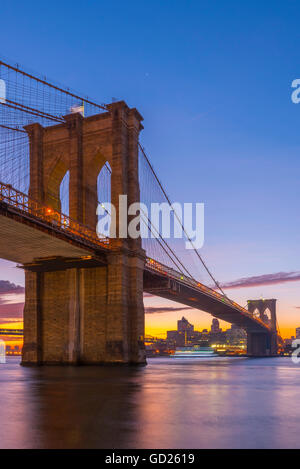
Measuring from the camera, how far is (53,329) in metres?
48.5

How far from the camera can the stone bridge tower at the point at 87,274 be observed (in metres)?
46.0

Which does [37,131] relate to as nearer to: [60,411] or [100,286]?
[100,286]

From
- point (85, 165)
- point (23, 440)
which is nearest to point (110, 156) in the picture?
point (85, 165)

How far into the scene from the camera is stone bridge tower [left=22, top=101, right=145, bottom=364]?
45969 mm

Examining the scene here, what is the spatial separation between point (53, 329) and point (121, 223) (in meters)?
12.4

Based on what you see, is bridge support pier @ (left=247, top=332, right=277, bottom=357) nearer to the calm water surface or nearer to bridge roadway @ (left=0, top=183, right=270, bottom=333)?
bridge roadway @ (left=0, top=183, right=270, bottom=333)

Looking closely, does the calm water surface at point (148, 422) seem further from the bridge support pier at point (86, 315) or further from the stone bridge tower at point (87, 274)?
the stone bridge tower at point (87, 274)

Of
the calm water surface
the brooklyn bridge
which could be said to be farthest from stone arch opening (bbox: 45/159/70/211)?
the calm water surface

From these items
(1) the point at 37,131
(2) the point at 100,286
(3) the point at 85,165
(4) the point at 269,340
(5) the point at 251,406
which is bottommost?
(4) the point at 269,340

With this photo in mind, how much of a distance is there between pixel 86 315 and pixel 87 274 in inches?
154

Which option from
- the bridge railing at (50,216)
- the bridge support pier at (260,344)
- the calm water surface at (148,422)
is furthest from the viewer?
the bridge support pier at (260,344)

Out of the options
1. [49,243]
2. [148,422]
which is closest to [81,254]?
[49,243]

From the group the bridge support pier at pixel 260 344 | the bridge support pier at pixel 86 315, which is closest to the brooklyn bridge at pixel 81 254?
the bridge support pier at pixel 86 315
